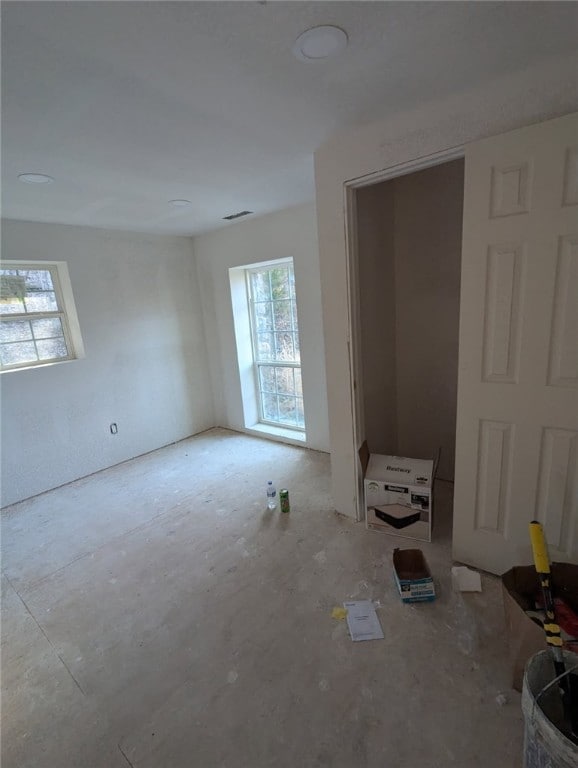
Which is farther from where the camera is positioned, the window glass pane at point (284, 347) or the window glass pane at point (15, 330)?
the window glass pane at point (284, 347)

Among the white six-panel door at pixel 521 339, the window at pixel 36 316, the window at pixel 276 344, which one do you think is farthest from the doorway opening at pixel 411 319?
the window at pixel 36 316

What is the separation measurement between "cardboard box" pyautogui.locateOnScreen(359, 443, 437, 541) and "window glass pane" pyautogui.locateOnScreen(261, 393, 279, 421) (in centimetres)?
201

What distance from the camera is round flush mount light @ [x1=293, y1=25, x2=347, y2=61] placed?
1.12 meters

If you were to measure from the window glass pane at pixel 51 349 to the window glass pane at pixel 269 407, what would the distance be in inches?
83.6

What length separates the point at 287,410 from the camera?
4.15 m

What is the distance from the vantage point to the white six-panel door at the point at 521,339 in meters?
1.43

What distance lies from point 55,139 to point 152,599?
2388mm

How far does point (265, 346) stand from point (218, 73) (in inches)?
115

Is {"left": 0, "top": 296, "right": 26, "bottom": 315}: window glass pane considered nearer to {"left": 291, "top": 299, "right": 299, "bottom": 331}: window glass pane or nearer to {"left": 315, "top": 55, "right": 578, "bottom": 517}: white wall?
{"left": 291, "top": 299, "right": 299, "bottom": 331}: window glass pane

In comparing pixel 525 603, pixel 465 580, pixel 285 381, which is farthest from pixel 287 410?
pixel 525 603

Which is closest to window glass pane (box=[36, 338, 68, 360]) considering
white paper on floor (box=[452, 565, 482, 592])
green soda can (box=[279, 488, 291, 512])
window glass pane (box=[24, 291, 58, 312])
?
window glass pane (box=[24, 291, 58, 312])

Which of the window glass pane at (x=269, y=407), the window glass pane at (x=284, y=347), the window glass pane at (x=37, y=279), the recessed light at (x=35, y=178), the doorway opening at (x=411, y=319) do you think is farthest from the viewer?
the window glass pane at (x=269, y=407)

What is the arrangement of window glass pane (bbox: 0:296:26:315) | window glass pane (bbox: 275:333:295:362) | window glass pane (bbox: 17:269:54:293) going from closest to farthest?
window glass pane (bbox: 0:296:26:315), window glass pane (bbox: 17:269:54:293), window glass pane (bbox: 275:333:295:362)

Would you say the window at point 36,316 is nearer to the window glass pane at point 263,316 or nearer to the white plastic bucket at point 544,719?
the window glass pane at point 263,316
